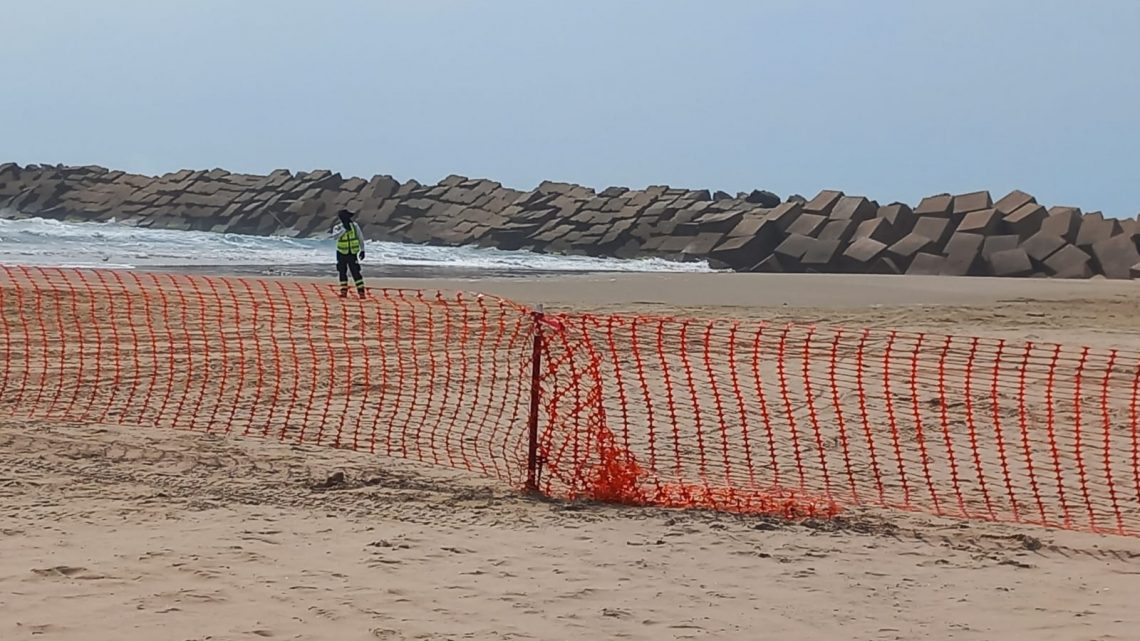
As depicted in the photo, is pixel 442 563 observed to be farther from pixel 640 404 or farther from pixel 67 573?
pixel 640 404

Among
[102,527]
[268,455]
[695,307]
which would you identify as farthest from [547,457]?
[695,307]

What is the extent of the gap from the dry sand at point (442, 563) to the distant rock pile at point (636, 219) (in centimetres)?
1947

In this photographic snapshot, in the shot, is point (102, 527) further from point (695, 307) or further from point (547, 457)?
point (695, 307)

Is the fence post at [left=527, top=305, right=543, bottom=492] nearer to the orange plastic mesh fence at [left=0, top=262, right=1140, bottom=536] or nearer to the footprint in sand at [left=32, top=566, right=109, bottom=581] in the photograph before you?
the orange plastic mesh fence at [left=0, top=262, right=1140, bottom=536]

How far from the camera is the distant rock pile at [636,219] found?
987 inches

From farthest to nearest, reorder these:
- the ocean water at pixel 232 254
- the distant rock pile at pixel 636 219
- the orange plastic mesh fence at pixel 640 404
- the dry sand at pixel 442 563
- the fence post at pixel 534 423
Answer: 1. the distant rock pile at pixel 636 219
2. the ocean water at pixel 232 254
3. the orange plastic mesh fence at pixel 640 404
4. the fence post at pixel 534 423
5. the dry sand at pixel 442 563

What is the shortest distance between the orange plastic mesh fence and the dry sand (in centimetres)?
44

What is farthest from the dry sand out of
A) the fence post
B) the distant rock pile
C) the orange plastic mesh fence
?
the distant rock pile

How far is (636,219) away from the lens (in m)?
32.9

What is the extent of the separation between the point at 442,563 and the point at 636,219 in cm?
2843

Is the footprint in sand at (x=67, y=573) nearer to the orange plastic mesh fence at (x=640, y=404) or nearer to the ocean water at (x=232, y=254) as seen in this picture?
the orange plastic mesh fence at (x=640, y=404)

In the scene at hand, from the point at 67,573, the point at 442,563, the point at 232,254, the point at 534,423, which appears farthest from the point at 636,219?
the point at 67,573

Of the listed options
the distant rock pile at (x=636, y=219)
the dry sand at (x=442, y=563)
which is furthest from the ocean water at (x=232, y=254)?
the dry sand at (x=442, y=563)

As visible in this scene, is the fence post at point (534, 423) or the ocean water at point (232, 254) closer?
the fence post at point (534, 423)
